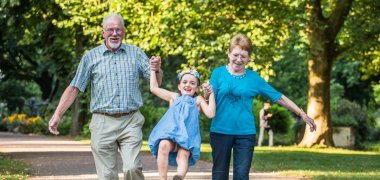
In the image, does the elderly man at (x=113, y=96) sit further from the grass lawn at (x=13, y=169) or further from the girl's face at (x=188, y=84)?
the grass lawn at (x=13, y=169)

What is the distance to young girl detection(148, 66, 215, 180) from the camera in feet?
26.0

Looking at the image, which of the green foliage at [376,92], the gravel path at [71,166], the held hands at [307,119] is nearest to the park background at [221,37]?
the gravel path at [71,166]

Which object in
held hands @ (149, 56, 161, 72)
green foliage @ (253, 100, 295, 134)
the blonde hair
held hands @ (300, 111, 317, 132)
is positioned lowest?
green foliage @ (253, 100, 295, 134)

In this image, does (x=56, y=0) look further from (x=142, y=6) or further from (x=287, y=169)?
(x=287, y=169)

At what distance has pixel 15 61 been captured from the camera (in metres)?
40.9

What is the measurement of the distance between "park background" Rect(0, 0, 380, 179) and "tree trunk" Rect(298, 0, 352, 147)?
0.10ft

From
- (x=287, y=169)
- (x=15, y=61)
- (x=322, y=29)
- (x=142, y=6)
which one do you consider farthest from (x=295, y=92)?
(x=287, y=169)

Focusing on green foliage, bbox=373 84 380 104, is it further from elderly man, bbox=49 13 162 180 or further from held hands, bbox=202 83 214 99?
elderly man, bbox=49 13 162 180

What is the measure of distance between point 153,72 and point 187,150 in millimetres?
723

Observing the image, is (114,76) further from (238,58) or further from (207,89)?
(238,58)

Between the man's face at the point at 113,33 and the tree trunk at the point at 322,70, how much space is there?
1986cm

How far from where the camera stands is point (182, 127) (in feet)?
26.0

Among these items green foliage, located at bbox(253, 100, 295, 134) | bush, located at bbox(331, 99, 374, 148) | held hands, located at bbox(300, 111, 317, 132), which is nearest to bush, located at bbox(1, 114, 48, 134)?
green foliage, located at bbox(253, 100, 295, 134)

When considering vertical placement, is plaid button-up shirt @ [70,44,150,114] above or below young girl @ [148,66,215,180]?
above
